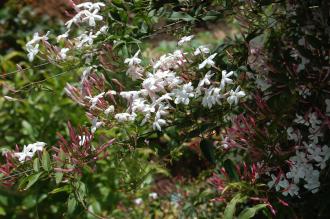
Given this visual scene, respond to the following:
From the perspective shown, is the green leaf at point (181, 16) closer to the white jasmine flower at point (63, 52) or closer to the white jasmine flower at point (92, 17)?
the white jasmine flower at point (92, 17)

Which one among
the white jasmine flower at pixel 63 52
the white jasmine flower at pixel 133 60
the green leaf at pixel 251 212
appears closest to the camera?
the green leaf at pixel 251 212

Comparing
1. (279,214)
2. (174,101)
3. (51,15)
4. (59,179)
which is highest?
(174,101)

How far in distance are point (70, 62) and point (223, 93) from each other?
21.2 inches

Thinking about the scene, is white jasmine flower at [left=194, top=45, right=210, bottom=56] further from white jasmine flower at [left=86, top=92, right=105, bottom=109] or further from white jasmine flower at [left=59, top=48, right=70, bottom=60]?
white jasmine flower at [left=59, top=48, right=70, bottom=60]

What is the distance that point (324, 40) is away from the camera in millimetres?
1871

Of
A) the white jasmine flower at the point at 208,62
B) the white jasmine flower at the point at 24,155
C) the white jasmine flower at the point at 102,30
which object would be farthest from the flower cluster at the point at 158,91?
the white jasmine flower at the point at 24,155

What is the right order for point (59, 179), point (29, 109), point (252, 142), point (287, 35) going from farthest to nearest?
point (29, 109) < point (287, 35) < point (252, 142) < point (59, 179)

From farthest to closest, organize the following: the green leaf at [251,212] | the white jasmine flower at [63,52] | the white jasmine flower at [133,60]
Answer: the white jasmine flower at [63,52]
the white jasmine flower at [133,60]
the green leaf at [251,212]

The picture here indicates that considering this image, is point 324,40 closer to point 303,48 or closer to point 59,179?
point 303,48

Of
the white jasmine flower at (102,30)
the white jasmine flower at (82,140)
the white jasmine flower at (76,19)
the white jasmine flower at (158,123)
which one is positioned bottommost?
the white jasmine flower at (82,140)

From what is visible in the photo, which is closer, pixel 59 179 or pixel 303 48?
pixel 59 179

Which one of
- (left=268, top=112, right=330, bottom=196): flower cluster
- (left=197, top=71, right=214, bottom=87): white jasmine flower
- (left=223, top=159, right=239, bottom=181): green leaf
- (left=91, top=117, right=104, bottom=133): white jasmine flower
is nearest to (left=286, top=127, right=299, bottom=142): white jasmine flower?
(left=268, top=112, right=330, bottom=196): flower cluster

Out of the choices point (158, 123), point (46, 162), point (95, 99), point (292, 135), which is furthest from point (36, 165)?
point (292, 135)

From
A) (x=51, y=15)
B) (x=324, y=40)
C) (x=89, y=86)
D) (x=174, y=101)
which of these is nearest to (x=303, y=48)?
(x=324, y=40)
